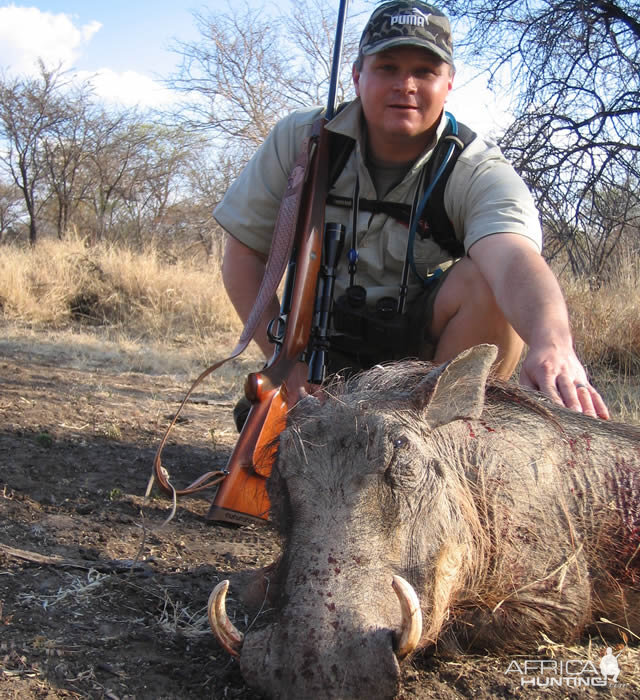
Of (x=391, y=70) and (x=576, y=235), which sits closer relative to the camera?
(x=391, y=70)

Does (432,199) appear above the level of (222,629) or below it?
above

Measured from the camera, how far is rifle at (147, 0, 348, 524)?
273cm

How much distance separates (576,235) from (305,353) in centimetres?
377

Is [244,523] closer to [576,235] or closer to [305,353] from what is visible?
[305,353]

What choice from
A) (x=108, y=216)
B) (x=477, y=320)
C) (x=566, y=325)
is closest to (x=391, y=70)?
(x=477, y=320)

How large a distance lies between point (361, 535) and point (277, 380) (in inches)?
46.3

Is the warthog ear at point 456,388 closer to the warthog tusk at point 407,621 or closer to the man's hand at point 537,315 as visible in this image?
the man's hand at point 537,315

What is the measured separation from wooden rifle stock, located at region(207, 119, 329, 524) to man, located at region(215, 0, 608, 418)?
165 millimetres

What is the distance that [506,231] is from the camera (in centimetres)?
280

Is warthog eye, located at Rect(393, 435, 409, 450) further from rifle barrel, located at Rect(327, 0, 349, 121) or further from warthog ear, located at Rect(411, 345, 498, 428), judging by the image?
rifle barrel, located at Rect(327, 0, 349, 121)

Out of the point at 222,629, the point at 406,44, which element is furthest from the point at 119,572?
the point at 406,44

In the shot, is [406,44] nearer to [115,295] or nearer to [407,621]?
[407,621]

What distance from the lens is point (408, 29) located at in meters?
3.08

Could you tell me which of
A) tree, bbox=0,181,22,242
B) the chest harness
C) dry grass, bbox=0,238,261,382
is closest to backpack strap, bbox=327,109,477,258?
the chest harness
